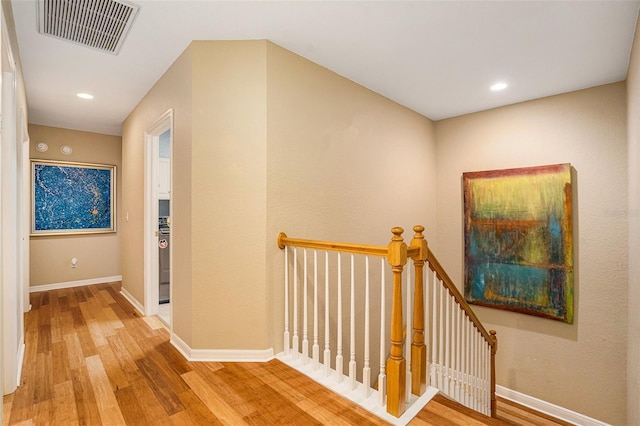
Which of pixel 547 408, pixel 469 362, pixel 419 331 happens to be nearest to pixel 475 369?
pixel 469 362

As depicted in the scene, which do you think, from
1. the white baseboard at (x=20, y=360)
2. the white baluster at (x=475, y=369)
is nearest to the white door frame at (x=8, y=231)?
the white baseboard at (x=20, y=360)

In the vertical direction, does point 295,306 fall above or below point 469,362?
above

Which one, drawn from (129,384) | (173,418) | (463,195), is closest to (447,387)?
(173,418)

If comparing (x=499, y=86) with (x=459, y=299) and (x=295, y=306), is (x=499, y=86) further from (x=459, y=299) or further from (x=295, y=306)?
(x=295, y=306)

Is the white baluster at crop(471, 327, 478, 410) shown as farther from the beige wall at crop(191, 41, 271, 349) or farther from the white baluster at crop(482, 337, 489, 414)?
the beige wall at crop(191, 41, 271, 349)

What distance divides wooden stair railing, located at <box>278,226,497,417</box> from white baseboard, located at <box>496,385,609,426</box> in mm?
2054

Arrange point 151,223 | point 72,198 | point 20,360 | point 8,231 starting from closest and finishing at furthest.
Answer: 1. point 8,231
2. point 20,360
3. point 151,223
4. point 72,198

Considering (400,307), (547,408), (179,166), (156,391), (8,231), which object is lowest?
(547,408)

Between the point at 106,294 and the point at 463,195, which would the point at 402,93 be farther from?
the point at 106,294

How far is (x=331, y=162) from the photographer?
291 centimetres

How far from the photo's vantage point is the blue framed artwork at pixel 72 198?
4480 mm

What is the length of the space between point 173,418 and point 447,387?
1.83 m

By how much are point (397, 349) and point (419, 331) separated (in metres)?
0.32

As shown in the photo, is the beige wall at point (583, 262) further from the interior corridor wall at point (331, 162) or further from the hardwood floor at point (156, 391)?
the hardwood floor at point (156, 391)
